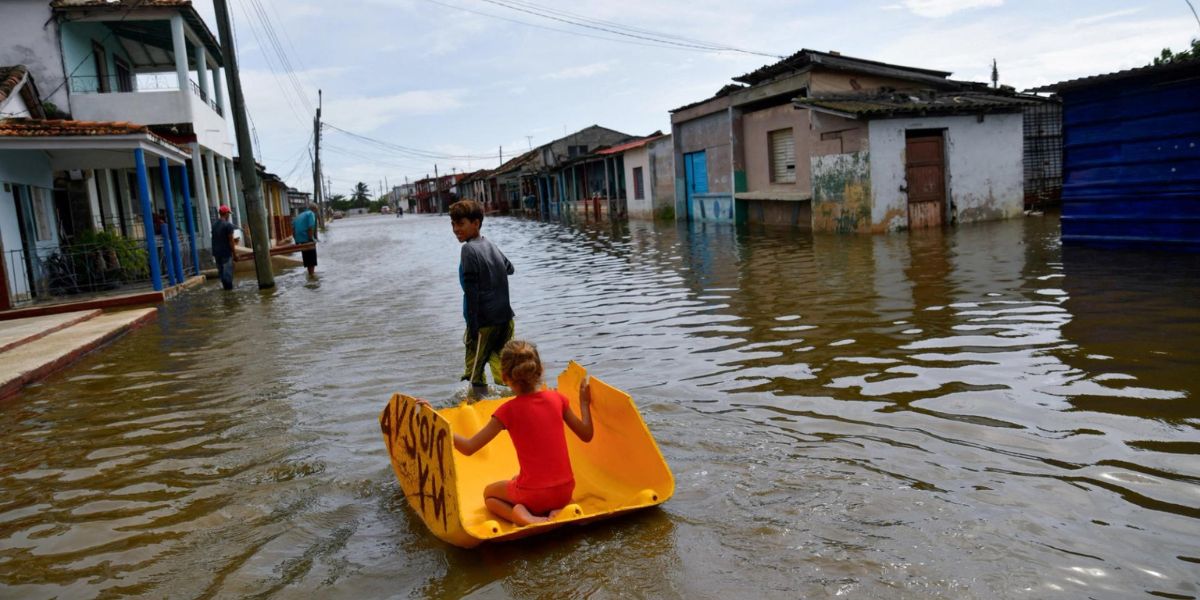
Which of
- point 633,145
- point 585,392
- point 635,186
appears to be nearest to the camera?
point 585,392

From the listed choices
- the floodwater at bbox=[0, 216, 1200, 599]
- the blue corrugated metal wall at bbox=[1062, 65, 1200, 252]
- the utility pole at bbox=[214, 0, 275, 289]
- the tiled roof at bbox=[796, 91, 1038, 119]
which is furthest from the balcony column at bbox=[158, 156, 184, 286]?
the blue corrugated metal wall at bbox=[1062, 65, 1200, 252]

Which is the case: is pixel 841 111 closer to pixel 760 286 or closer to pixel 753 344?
pixel 760 286

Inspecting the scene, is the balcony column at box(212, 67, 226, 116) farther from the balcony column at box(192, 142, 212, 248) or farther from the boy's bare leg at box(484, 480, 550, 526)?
the boy's bare leg at box(484, 480, 550, 526)

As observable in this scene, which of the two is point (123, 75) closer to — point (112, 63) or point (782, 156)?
point (112, 63)

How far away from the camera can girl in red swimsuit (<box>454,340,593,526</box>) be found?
3.81m

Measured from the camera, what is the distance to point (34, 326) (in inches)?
428

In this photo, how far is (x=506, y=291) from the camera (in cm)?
611

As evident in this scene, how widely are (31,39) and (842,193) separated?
18.7m

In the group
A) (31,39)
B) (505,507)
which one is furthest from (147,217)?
(505,507)

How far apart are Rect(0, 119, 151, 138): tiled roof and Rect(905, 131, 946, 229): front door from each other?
52.1ft

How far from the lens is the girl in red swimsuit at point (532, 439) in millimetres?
3814

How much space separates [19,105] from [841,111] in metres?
17.0

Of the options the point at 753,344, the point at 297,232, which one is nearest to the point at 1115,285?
the point at 753,344

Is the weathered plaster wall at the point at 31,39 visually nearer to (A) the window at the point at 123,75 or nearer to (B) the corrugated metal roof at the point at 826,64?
(A) the window at the point at 123,75
